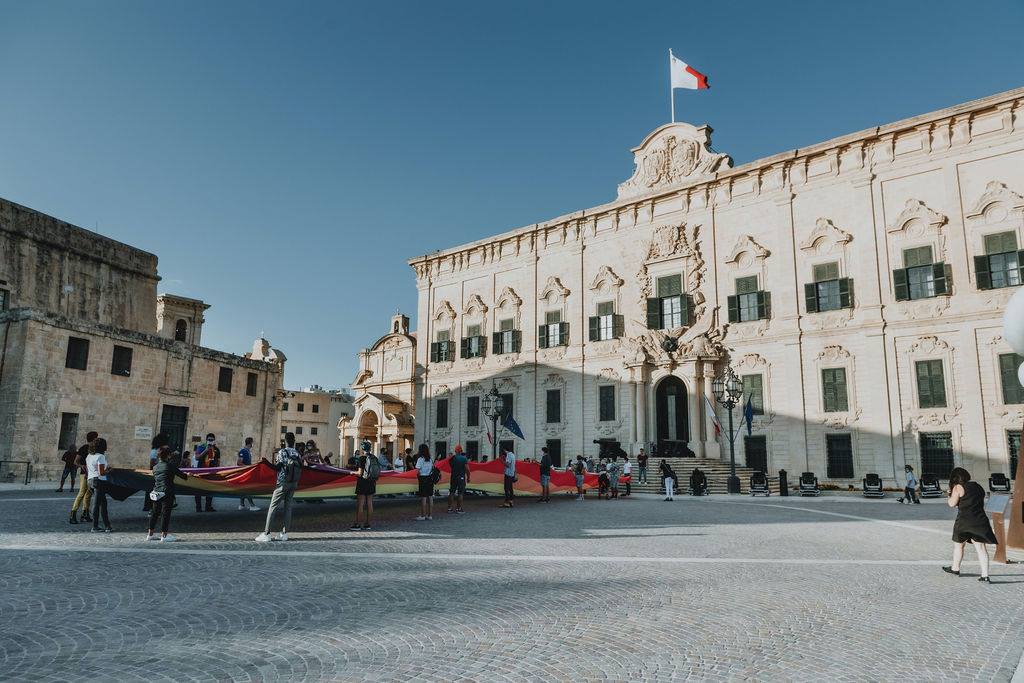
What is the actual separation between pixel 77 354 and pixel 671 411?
2583 cm

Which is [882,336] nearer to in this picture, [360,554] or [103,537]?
[360,554]

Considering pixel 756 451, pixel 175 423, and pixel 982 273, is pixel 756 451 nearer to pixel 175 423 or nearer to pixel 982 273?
pixel 982 273

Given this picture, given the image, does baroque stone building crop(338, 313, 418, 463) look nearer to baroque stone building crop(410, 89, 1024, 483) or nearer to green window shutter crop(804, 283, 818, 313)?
baroque stone building crop(410, 89, 1024, 483)

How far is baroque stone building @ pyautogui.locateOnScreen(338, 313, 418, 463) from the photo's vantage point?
45.2 meters

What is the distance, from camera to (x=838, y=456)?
1010 inches

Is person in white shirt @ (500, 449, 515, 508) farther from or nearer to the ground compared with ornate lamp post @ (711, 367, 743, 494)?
nearer to the ground

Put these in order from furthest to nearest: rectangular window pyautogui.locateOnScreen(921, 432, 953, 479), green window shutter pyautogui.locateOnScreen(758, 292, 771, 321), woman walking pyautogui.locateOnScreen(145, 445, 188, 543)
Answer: green window shutter pyautogui.locateOnScreen(758, 292, 771, 321) → rectangular window pyautogui.locateOnScreen(921, 432, 953, 479) → woman walking pyautogui.locateOnScreen(145, 445, 188, 543)

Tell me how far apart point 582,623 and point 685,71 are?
31605 millimetres

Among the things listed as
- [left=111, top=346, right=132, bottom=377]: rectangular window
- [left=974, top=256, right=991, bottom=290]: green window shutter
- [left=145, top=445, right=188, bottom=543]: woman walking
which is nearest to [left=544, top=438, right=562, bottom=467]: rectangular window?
[left=974, top=256, right=991, bottom=290]: green window shutter

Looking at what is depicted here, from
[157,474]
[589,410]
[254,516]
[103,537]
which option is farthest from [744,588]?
[589,410]

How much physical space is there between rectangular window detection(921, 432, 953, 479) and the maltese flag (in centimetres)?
1874

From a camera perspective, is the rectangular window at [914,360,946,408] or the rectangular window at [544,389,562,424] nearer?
the rectangular window at [914,360,946,408]

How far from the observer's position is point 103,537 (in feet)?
33.4

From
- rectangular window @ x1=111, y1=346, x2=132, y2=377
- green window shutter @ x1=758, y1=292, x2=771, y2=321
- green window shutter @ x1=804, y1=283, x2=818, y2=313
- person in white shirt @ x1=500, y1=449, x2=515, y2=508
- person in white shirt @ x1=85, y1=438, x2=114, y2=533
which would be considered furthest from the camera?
green window shutter @ x1=758, y1=292, x2=771, y2=321
